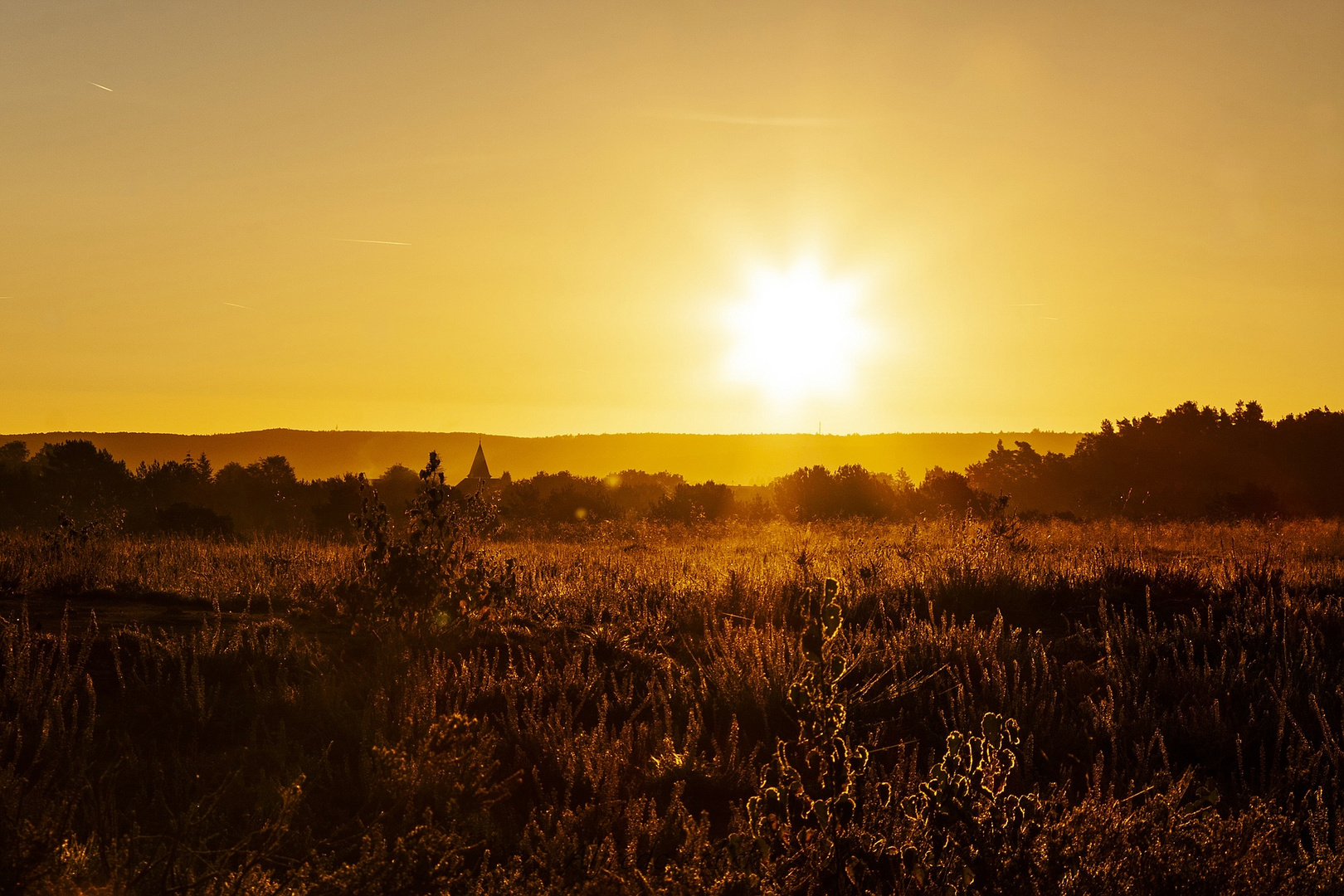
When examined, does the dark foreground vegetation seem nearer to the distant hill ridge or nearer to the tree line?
the tree line

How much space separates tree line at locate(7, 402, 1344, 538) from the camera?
2645 centimetres

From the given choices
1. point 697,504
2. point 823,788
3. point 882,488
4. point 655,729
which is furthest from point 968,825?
point 882,488

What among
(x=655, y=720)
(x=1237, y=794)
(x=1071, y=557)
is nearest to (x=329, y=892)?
(x=655, y=720)

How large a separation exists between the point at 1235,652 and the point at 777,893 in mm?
5360

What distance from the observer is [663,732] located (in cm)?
510

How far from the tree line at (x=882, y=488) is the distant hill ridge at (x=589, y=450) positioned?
74869mm

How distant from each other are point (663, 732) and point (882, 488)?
2707cm

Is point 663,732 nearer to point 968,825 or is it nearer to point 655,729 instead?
point 655,729

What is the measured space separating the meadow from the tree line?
15.1 metres

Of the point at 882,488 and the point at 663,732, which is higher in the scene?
the point at 882,488

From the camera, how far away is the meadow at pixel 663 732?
2.81 metres

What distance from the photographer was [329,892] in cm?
284

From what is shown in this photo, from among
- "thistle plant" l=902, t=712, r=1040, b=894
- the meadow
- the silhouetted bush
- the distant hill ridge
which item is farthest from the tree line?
the distant hill ridge

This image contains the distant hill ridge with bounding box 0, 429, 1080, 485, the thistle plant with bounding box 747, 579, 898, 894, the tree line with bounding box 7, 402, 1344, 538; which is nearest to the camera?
the thistle plant with bounding box 747, 579, 898, 894
